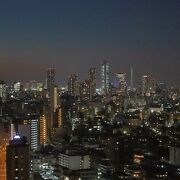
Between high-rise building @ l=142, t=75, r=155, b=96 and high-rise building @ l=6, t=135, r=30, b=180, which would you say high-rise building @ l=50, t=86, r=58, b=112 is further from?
high-rise building @ l=6, t=135, r=30, b=180

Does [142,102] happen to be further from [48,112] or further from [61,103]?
[48,112]

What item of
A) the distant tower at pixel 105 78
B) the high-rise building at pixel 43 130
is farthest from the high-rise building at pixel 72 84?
the high-rise building at pixel 43 130

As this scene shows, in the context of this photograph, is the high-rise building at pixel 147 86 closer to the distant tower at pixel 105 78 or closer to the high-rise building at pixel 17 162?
the distant tower at pixel 105 78

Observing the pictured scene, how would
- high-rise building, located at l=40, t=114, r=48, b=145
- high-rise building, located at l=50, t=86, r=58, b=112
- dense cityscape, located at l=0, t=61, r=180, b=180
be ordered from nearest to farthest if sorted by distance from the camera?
A: dense cityscape, located at l=0, t=61, r=180, b=180, high-rise building, located at l=40, t=114, r=48, b=145, high-rise building, located at l=50, t=86, r=58, b=112

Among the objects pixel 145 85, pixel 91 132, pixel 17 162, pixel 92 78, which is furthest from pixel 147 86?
pixel 17 162

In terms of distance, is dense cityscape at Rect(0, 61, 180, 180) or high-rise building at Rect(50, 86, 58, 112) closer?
dense cityscape at Rect(0, 61, 180, 180)

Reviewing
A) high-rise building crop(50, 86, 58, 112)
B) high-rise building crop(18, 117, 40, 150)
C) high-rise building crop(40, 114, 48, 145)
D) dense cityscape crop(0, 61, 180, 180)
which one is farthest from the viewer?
high-rise building crop(50, 86, 58, 112)

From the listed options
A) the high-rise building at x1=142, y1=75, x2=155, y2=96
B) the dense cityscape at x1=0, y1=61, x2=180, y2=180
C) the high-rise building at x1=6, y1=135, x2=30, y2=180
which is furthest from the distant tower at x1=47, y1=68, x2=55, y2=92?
the high-rise building at x1=6, y1=135, x2=30, y2=180

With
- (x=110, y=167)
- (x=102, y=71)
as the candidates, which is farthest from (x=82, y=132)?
(x=102, y=71)

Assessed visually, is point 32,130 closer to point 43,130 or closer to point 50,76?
point 43,130
